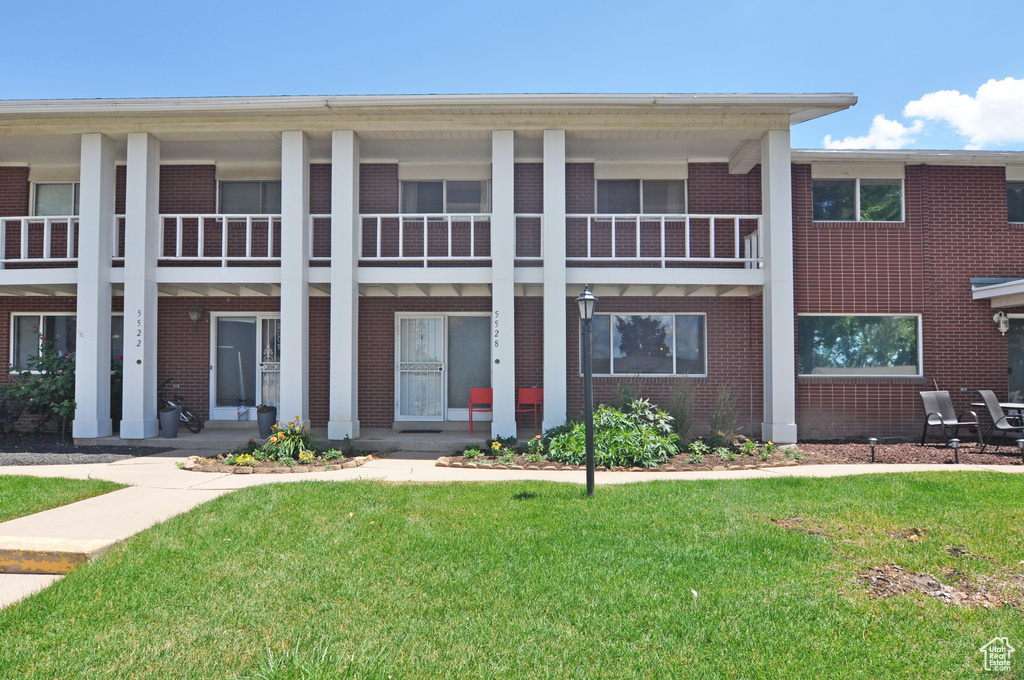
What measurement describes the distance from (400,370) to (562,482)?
568 centimetres

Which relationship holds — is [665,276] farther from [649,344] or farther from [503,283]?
[503,283]

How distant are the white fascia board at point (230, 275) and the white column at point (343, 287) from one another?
1117 mm

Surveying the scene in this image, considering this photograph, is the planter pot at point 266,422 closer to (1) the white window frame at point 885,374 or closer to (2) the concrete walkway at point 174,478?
(2) the concrete walkway at point 174,478

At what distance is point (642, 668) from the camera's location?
9.67 feet

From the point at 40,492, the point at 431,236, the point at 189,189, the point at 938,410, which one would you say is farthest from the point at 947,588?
the point at 189,189

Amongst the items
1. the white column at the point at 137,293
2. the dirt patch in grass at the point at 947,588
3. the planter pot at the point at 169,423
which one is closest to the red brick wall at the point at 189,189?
the white column at the point at 137,293

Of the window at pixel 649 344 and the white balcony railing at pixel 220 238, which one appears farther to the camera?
the white balcony railing at pixel 220 238

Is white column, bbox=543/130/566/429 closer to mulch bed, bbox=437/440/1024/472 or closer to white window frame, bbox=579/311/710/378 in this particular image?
mulch bed, bbox=437/440/1024/472

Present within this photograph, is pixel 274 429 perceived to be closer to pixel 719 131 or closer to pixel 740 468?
pixel 740 468

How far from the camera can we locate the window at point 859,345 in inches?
445

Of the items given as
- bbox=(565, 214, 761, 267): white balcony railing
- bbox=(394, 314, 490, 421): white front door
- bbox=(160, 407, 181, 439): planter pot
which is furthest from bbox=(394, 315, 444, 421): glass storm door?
bbox=(160, 407, 181, 439): planter pot

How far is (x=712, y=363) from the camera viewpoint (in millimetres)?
11625

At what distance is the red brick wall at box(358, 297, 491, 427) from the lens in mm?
11766

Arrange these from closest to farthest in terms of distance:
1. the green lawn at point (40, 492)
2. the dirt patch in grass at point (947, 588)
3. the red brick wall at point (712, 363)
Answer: the dirt patch in grass at point (947, 588)
the green lawn at point (40, 492)
the red brick wall at point (712, 363)
